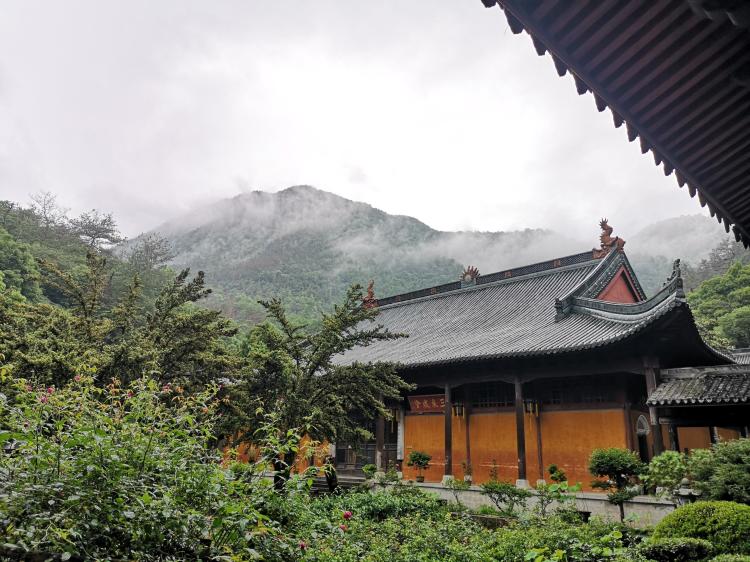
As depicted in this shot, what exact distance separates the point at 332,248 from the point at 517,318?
82.8 meters

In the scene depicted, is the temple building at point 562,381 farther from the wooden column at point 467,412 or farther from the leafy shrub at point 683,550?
the leafy shrub at point 683,550

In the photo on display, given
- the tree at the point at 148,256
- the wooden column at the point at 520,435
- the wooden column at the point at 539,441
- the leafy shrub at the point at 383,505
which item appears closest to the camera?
the leafy shrub at the point at 383,505

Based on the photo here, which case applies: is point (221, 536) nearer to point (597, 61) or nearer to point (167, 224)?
point (597, 61)

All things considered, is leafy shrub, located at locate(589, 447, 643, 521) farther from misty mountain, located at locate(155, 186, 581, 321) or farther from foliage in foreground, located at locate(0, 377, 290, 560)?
misty mountain, located at locate(155, 186, 581, 321)

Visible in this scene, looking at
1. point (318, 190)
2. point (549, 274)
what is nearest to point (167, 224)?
point (318, 190)

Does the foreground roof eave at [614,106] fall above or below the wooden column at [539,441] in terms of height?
above

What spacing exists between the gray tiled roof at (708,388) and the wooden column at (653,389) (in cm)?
50

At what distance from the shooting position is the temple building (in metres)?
10.5

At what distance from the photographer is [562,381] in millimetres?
13562

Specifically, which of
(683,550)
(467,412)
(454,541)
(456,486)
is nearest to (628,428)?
(456,486)

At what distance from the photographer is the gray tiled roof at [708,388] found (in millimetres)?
9031

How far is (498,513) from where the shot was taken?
34.7ft

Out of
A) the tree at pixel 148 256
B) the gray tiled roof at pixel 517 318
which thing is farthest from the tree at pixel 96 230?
the gray tiled roof at pixel 517 318

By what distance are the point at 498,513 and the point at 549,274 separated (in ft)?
36.4
